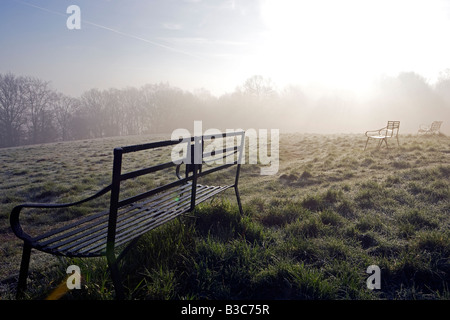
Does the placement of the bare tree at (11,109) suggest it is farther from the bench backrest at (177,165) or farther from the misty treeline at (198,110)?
the bench backrest at (177,165)

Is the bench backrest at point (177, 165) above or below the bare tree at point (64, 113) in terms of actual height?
below

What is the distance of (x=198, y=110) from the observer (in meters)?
47.7

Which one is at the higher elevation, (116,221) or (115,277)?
(116,221)

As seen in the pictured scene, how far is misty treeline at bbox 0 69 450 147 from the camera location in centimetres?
4275

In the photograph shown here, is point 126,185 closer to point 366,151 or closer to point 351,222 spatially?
point 351,222

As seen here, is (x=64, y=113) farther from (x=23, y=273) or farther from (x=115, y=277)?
(x=115, y=277)

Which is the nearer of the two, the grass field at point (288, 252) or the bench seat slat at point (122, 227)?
the bench seat slat at point (122, 227)

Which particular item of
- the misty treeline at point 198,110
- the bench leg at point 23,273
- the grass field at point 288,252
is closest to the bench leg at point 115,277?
the grass field at point 288,252

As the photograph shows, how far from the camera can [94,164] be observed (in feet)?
35.2

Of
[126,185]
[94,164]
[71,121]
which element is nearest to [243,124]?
[71,121]

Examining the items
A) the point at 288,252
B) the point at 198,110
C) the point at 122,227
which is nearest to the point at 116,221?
the point at 122,227

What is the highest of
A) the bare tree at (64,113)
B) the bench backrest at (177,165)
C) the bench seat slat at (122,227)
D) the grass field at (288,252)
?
the bare tree at (64,113)

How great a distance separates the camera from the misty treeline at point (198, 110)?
42750mm

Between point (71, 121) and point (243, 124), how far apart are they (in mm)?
29672
